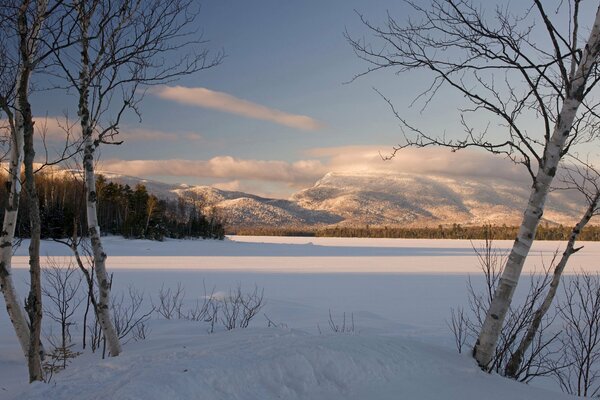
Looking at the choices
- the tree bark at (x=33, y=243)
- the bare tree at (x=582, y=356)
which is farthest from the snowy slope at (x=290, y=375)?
the bare tree at (x=582, y=356)

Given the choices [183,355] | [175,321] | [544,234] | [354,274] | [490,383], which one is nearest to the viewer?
[183,355]

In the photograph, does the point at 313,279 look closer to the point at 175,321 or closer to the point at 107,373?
the point at 175,321

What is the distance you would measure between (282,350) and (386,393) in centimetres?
64

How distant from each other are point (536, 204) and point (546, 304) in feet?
6.51

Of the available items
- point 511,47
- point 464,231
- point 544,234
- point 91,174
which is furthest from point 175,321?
point 464,231

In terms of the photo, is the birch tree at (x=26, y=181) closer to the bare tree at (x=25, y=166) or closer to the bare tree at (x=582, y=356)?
the bare tree at (x=25, y=166)

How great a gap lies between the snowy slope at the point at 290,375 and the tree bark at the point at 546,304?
153 cm

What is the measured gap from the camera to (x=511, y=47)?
405 centimetres

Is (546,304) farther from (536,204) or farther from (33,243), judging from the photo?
(33,243)

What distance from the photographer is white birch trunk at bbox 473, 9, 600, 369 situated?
358 cm

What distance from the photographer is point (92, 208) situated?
4.75 meters

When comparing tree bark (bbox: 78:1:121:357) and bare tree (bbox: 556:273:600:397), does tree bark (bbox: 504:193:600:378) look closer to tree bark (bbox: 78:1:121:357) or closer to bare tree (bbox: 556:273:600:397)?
bare tree (bbox: 556:273:600:397)

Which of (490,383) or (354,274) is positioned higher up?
(490,383)

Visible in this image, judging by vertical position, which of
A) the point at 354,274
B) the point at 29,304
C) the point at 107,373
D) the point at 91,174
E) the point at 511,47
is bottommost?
the point at 354,274
